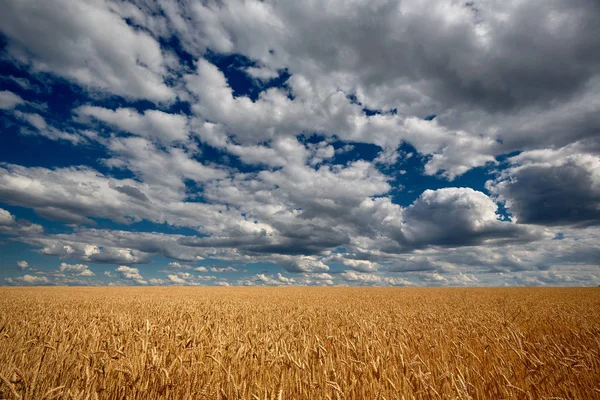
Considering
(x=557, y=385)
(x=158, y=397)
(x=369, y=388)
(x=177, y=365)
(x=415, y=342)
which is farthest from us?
(x=415, y=342)

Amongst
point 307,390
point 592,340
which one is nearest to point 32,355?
point 307,390

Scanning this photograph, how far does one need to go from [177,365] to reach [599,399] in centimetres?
612

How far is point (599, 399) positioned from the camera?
4246 mm

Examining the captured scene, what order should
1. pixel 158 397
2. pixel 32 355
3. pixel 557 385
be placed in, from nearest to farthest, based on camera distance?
pixel 158 397, pixel 557 385, pixel 32 355

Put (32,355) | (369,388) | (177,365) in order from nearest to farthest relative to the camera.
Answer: (369,388) → (177,365) → (32,355)

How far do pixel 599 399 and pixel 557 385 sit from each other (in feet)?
1.58

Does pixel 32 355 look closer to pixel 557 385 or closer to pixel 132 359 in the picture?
pixel 132 359

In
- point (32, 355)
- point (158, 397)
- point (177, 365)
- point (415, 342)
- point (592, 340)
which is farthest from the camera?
point (592, 340)

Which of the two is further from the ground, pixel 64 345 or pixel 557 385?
pixel 64 345

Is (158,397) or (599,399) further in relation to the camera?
(599,399)

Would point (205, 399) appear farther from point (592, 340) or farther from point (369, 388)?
point (592, 340)

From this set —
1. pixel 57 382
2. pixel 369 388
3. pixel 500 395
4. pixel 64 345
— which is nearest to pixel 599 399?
pixel 500 395

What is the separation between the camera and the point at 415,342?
23.6 ft

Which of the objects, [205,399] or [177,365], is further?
[177,365]
